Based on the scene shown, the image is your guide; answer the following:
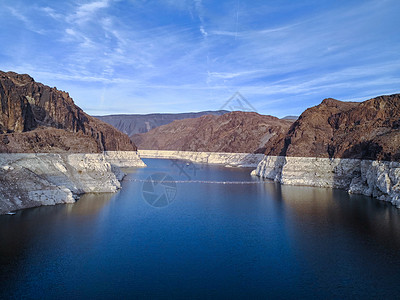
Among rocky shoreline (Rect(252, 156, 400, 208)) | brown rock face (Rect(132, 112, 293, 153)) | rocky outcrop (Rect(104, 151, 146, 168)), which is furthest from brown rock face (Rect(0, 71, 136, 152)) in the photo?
brown rock face (Rect(132, 112, 293, 153))

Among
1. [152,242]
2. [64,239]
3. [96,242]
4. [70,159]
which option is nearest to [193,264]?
[152,242]

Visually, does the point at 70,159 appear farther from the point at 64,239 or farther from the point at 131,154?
the point at 131,154

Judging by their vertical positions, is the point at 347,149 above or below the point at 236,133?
below

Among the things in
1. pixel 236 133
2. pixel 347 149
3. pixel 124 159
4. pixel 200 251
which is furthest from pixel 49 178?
pixel 236 133

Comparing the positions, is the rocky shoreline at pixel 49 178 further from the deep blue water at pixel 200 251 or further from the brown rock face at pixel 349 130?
the brown rock face at pixel 349 130

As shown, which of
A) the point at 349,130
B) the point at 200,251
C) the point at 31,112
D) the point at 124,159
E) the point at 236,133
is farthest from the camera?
the point at 236,133

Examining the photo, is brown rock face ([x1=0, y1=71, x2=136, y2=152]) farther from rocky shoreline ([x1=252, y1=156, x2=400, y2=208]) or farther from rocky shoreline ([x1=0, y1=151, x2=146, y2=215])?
rocky shoreline ([x1=252, y1=156, x2=400, y2=208])

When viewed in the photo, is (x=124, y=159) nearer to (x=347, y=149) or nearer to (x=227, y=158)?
(x=227, y=158)
